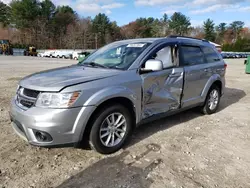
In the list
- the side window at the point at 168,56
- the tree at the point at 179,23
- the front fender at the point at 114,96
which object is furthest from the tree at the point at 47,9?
the front fender at the point at 114,96

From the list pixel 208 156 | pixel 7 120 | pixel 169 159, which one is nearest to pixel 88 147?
pixel 169 159

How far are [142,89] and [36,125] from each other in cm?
162

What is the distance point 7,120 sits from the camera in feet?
14.8

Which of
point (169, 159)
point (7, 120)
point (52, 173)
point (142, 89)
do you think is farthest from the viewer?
point (7, 120)

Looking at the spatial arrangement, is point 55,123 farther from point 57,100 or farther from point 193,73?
point 193,73

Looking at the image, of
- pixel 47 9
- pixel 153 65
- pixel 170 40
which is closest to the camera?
pixel 153 65

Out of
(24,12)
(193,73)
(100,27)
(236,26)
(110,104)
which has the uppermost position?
(236,26)

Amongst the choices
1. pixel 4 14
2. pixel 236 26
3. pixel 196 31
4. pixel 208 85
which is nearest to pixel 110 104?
pixel 208 85

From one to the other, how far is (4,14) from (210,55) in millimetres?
72980

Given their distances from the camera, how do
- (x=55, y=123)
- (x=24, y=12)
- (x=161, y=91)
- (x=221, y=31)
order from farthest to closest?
(x=221, y=31)
(x=24, y=12)
(x=161, y=91)
(x=55, y=123)

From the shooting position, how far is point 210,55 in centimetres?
512

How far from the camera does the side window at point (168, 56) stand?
12.9ft

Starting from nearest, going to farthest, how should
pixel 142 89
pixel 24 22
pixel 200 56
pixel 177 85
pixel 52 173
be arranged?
pixel 52 173
pixel 142 89
pixel 177 85
pixel 200 56
pixel 24 22

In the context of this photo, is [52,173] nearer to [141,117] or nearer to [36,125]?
[36,125]
